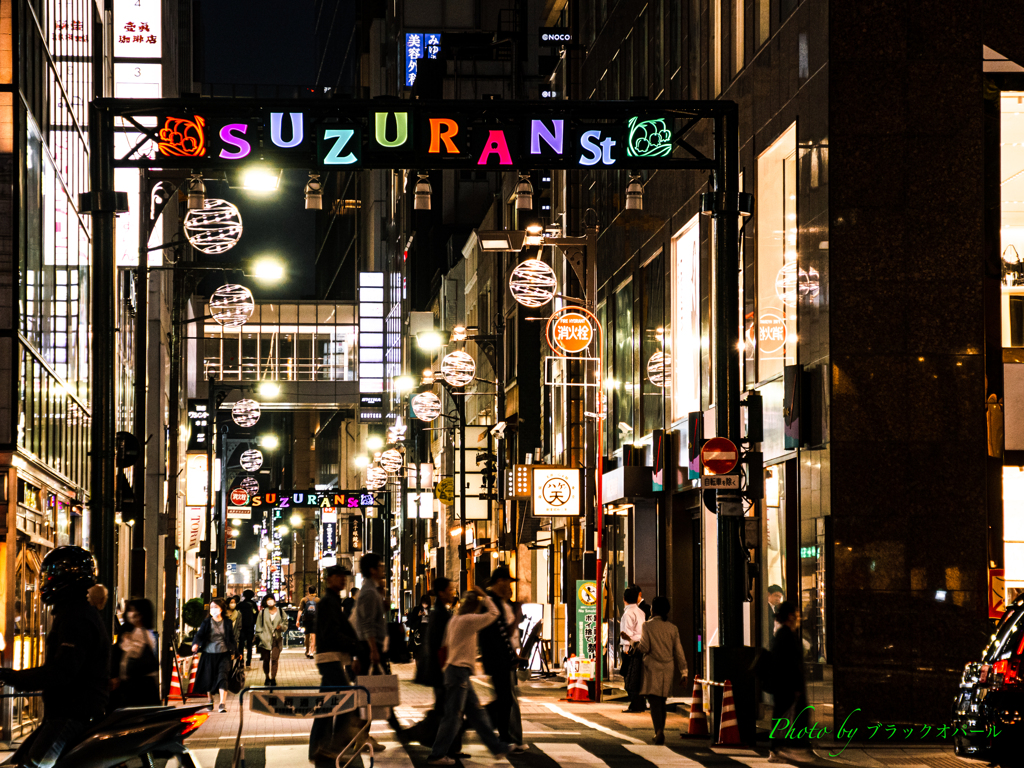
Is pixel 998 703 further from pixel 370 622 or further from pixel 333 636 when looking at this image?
pixel 370 622

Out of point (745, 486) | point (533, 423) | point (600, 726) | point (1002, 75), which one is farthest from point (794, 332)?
point (533, 423)

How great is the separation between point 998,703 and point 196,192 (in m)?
14.3

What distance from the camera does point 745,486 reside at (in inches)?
808

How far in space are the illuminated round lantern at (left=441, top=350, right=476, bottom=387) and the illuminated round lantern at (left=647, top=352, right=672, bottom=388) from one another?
36.7 ft

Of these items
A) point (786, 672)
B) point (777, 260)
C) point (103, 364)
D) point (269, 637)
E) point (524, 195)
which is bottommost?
point (269, 637)

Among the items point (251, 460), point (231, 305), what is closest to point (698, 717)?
point (231, 305)

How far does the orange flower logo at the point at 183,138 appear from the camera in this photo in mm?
20547

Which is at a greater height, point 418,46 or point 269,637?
Result: point 418,46

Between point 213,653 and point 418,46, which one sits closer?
point 213,653

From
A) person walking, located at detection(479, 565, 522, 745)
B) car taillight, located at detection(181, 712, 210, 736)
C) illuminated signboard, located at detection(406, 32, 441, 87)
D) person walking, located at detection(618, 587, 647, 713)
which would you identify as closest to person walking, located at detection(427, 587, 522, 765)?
person walking, located at detection(479, 565, 522, 745)

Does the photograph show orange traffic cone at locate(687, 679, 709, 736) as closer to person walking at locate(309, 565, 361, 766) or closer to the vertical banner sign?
person walking at locate(309, 565, 361, 766)

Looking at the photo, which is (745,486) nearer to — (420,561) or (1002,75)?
(1002,75)

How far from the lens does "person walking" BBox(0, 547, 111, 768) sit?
27.1 feet

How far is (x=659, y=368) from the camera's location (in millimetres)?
29969
